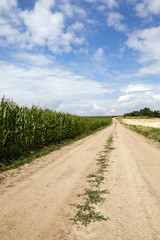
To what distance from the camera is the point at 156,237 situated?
8.68 feet

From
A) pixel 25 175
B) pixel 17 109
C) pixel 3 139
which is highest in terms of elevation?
pixel 17 109

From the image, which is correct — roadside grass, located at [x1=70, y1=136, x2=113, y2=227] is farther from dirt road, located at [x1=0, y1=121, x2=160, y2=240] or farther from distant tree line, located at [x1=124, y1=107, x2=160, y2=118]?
distant tree line, located at [x1=124, y1=107, x2=160, y2=118]

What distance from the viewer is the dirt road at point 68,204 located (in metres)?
2.76

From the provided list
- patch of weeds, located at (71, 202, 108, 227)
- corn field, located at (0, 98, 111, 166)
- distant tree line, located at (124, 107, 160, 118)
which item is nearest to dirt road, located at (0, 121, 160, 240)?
patch of weeds, located at (71, 202, 108, 227)

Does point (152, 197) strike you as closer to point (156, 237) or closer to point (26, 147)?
point (156, 237)

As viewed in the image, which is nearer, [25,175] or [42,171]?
[25,175]

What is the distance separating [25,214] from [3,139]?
4.89 metres

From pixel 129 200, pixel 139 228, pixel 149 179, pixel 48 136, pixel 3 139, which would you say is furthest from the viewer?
pixel 48 136

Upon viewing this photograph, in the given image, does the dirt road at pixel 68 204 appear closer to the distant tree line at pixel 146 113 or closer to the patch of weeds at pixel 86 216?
the patch of weeds at pixel 86 216

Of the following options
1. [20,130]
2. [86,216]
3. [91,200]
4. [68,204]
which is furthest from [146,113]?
[86,216]

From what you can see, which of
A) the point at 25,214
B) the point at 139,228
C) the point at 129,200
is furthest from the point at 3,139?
the point at 139,228

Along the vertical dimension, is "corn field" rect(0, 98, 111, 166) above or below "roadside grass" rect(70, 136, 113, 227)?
above

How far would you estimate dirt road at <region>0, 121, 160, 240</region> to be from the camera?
2.76 meters

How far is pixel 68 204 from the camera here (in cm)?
375
